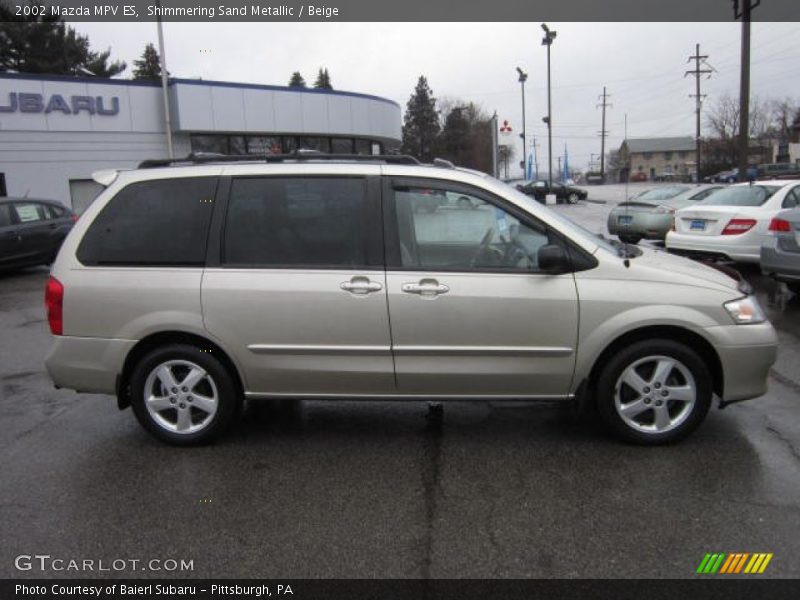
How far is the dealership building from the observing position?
22328mm

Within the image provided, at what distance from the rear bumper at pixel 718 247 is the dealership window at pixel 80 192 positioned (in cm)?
2003

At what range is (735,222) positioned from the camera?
10188 mm

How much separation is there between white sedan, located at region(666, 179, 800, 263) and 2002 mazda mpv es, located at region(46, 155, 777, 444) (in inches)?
256

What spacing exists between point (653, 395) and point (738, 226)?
7170mm

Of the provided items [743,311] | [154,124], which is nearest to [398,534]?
[743,311]

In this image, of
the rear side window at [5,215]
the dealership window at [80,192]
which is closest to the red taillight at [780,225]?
the rear side window at [5,215]

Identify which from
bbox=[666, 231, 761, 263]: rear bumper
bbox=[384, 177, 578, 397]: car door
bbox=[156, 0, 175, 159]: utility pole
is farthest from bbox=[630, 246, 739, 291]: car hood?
bbox=[156, 0, 175, 159]: utility pole

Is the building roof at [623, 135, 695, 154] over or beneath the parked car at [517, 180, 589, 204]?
over

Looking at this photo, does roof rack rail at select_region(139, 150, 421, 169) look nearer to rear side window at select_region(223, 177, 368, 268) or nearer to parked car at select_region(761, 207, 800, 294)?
rear side window at select_region(223, 177, 368, 268)

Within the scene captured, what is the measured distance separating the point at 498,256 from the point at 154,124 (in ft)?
77.7

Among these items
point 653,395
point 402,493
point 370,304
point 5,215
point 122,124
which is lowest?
point 402,493

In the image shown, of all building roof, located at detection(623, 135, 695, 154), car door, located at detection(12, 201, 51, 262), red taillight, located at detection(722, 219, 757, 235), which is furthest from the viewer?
building roof, located at detection(623, 135, 695, 154)
